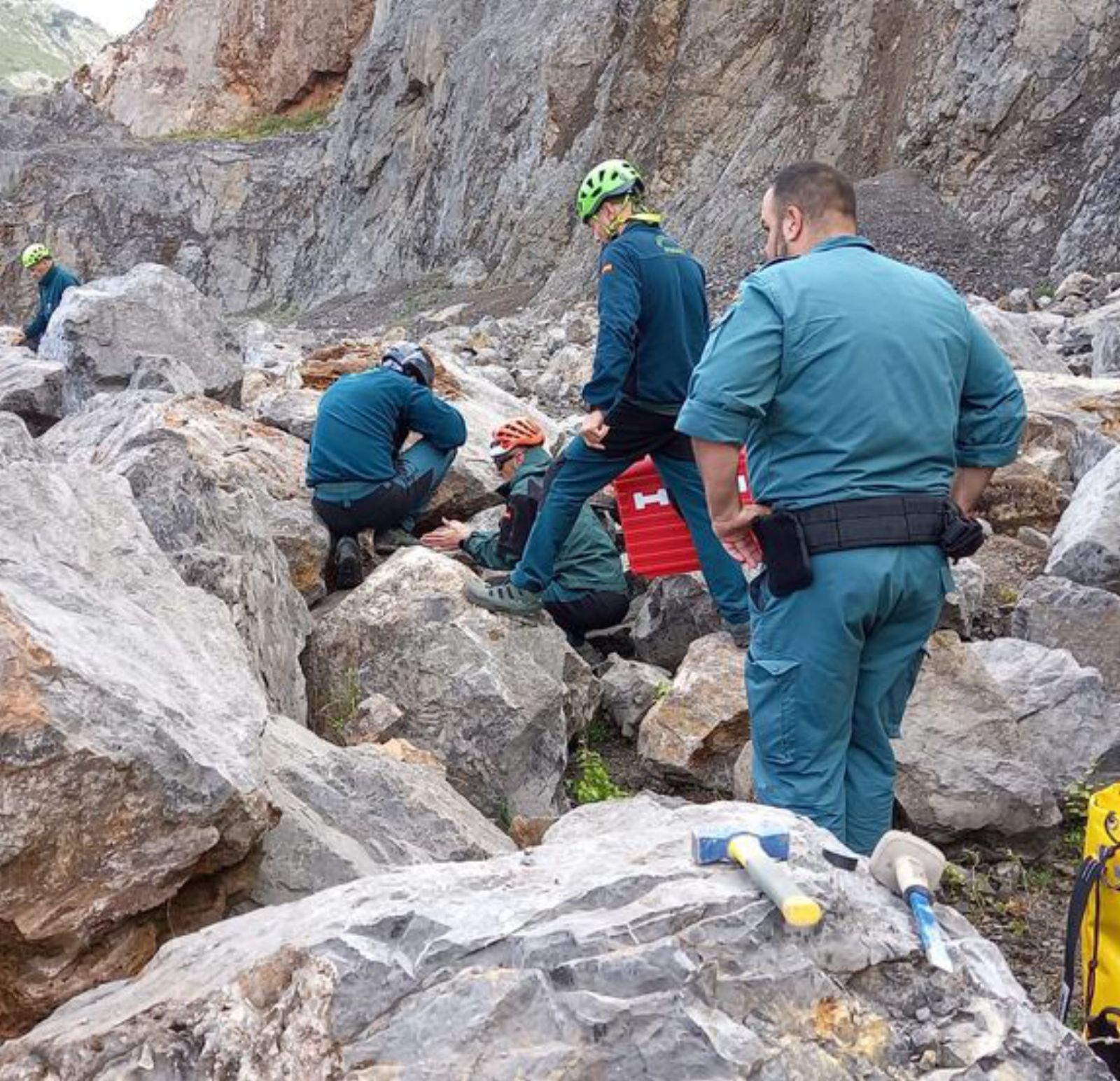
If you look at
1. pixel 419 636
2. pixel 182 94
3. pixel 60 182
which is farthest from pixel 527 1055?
pixel 182 94

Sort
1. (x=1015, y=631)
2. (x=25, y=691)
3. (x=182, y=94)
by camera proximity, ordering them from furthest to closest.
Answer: (x=182, y=94)
(x=1015, y=631)
(x=25, y=691)

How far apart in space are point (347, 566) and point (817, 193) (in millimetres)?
4120

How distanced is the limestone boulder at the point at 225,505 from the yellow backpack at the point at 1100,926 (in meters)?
2.90

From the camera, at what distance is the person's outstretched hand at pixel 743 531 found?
3807 mm

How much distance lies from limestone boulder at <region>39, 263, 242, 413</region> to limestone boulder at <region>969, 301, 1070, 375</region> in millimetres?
6429

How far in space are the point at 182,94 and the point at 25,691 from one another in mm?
55247

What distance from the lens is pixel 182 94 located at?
53.2 meters

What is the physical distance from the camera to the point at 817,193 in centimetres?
395

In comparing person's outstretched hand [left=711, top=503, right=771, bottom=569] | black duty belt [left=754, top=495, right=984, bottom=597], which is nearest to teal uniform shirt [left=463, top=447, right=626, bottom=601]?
person's outstretched hand [left=711, top=503, right=771, bottom=569]

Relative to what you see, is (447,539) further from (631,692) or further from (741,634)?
(741,634)

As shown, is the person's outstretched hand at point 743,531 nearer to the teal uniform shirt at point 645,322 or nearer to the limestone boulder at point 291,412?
the teal uniform shirt at point 645,322

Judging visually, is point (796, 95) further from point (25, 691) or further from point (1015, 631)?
point (25, 691)

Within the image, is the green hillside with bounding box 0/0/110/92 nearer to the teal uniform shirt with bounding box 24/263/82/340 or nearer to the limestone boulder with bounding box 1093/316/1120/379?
the teal uniform shirt with bounding box 24/263/82/340

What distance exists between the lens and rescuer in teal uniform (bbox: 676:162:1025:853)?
3641mm
